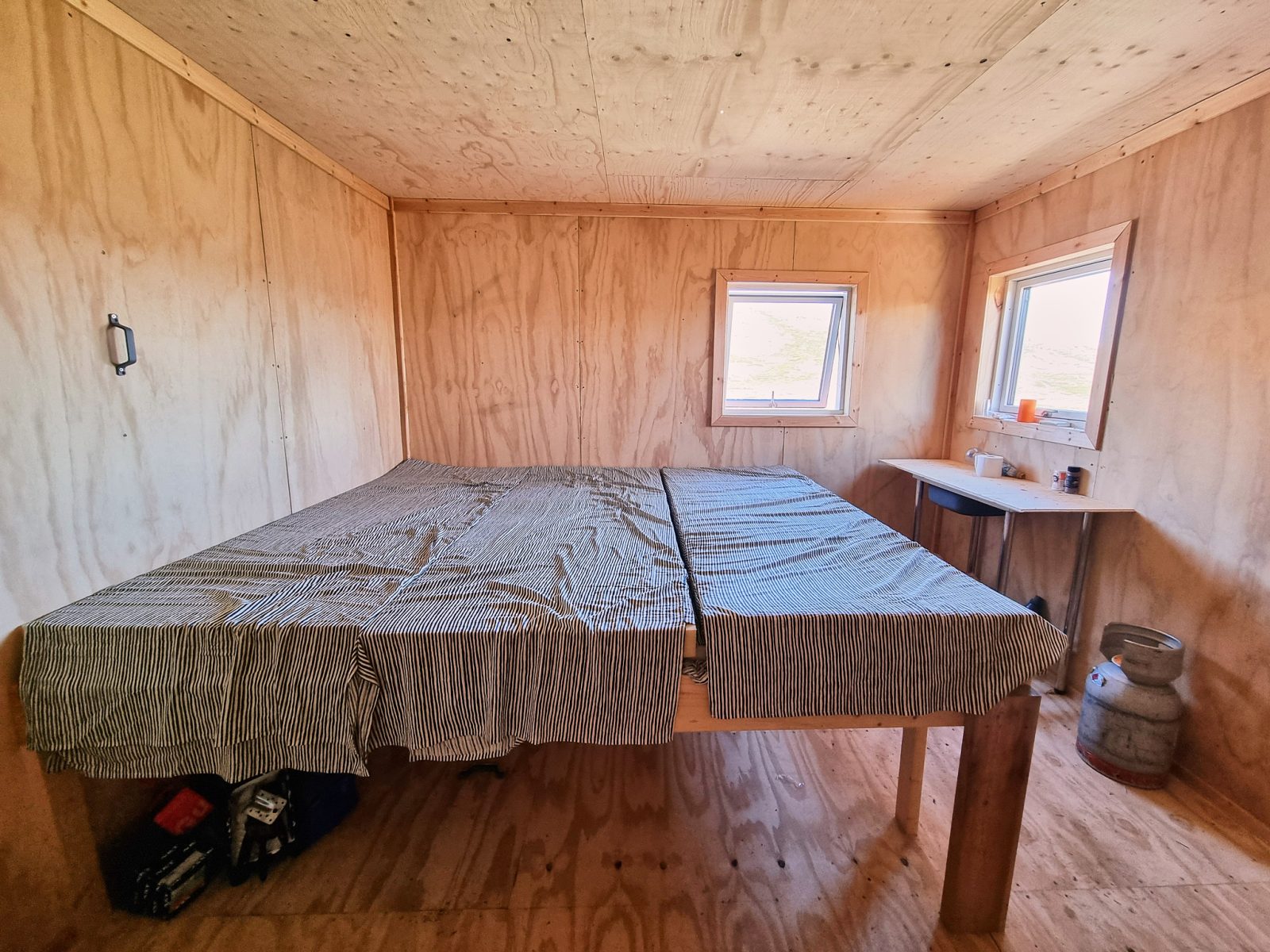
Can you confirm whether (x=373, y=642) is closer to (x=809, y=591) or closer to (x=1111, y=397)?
(x=809, y=591)

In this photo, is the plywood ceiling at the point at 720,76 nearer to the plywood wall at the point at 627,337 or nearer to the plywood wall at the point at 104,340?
the plywood wall at the point at 104,340

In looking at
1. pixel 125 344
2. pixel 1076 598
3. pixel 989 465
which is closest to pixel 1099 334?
pixel 989 465

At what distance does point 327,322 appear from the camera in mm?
2168

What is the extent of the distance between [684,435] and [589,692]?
82.8 inches

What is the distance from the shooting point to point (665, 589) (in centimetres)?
127

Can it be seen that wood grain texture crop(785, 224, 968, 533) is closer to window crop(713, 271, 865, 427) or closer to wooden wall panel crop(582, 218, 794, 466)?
window crop(713, 271, 865, 427)

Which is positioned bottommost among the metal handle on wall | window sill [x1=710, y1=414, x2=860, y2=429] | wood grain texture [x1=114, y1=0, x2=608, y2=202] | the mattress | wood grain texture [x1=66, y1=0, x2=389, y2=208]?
the mattress

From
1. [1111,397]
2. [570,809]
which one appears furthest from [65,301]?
[1111,397]

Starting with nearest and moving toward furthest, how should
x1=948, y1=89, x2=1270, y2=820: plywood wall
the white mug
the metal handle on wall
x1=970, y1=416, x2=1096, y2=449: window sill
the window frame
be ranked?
the metal handle on wall, x1=948, y1=89, x2=1270, y2=820: plywood wall, x1=970, y1=416, x2=1096, y2=449: window sill, the window frame, the white mug

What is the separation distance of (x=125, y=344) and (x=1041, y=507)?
296cm

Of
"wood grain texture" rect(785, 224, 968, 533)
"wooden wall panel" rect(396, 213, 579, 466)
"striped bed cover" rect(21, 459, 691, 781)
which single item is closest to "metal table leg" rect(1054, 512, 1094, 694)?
"wood grain texture" rect(785, 224, 968, 533)

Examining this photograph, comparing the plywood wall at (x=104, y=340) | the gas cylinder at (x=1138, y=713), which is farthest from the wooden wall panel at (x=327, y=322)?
the gas cylinder at (x=1138, y=713)

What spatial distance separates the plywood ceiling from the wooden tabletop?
1.38m

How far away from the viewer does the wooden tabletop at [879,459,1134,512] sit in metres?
1.94
